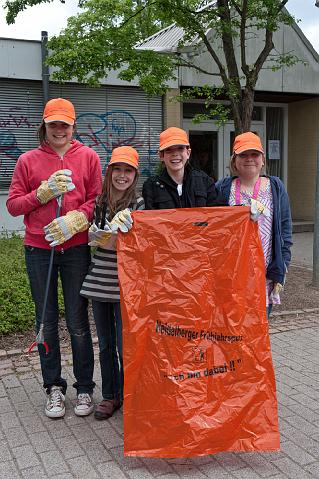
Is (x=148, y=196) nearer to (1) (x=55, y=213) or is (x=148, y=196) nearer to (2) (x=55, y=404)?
(1) (x=55, y=213)

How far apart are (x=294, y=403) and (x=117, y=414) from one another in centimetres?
124

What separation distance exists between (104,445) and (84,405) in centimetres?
42

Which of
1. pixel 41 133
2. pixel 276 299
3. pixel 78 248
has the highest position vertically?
pixel 41 133

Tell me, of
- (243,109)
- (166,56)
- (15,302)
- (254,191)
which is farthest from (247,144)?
(166,56)

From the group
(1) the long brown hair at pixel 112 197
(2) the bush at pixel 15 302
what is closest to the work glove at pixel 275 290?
(1) the long brown hair at pixel 112 197

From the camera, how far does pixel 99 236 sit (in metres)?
3.03

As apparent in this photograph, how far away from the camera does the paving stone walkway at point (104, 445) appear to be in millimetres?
2844

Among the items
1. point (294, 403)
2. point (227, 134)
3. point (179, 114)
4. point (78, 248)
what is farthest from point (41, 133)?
point (227, 134)

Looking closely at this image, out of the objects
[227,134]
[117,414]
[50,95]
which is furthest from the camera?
[227,134]

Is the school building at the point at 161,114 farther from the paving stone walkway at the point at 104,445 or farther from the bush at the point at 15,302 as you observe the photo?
the paving stone walkway at the point at 104,445

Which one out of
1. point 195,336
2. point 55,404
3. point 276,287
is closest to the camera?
point 195,336

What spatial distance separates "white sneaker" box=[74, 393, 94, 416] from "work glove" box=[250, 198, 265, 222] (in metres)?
1.66

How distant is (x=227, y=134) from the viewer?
12648 millimetres

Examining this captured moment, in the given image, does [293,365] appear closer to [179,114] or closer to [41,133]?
[41,133]
